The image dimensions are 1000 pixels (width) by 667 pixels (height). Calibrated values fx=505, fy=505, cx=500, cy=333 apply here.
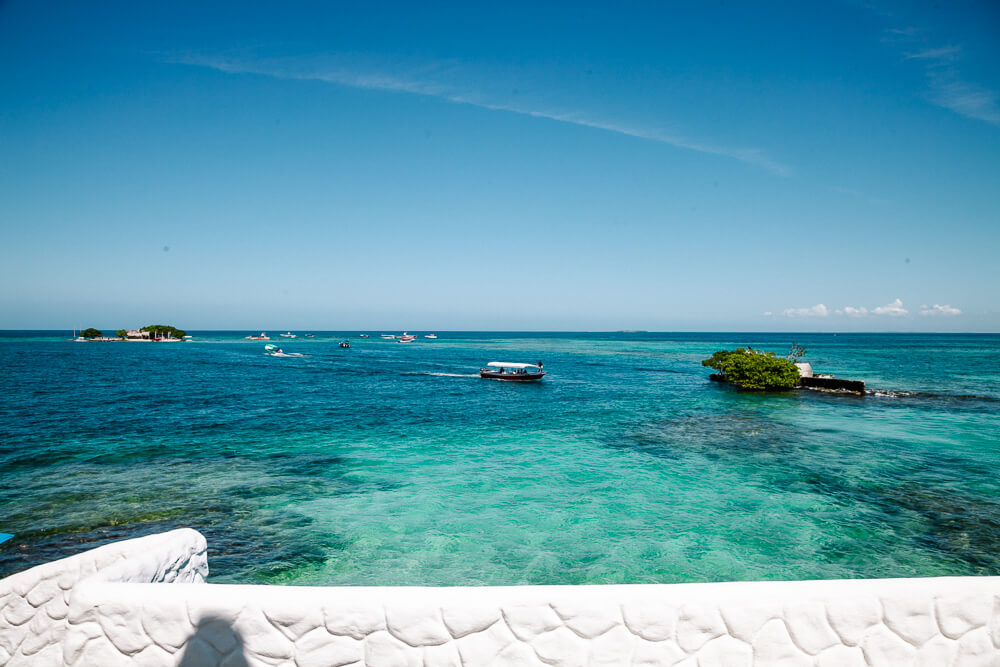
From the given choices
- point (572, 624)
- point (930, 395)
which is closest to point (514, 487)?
point (572, 624)

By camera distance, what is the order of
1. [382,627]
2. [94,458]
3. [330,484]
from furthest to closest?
[94,458]
[330,484]
[382,627]

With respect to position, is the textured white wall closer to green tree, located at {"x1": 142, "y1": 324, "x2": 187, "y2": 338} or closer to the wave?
the wave

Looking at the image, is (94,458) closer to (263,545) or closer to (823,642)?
(263,545)

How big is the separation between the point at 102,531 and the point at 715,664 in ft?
43.4

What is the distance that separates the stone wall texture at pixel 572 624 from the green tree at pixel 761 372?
3812 centimetres

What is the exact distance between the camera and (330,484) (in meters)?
15.3

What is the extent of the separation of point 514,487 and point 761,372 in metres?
30.4

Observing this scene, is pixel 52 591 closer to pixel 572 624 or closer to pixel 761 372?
pixel 572 624

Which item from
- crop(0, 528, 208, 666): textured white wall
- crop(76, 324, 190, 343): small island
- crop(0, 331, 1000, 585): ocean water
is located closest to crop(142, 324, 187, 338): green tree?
crop(76, 324, 190, 343): small island

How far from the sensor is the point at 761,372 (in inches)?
1513

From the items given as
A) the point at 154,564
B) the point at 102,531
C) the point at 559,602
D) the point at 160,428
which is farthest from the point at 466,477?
the point at 160,428

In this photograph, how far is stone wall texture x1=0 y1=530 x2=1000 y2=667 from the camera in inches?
144

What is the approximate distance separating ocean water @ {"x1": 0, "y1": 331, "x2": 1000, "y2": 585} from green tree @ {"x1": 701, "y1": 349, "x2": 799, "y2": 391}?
609cm

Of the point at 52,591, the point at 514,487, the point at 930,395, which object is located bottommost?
the point at 930,395
